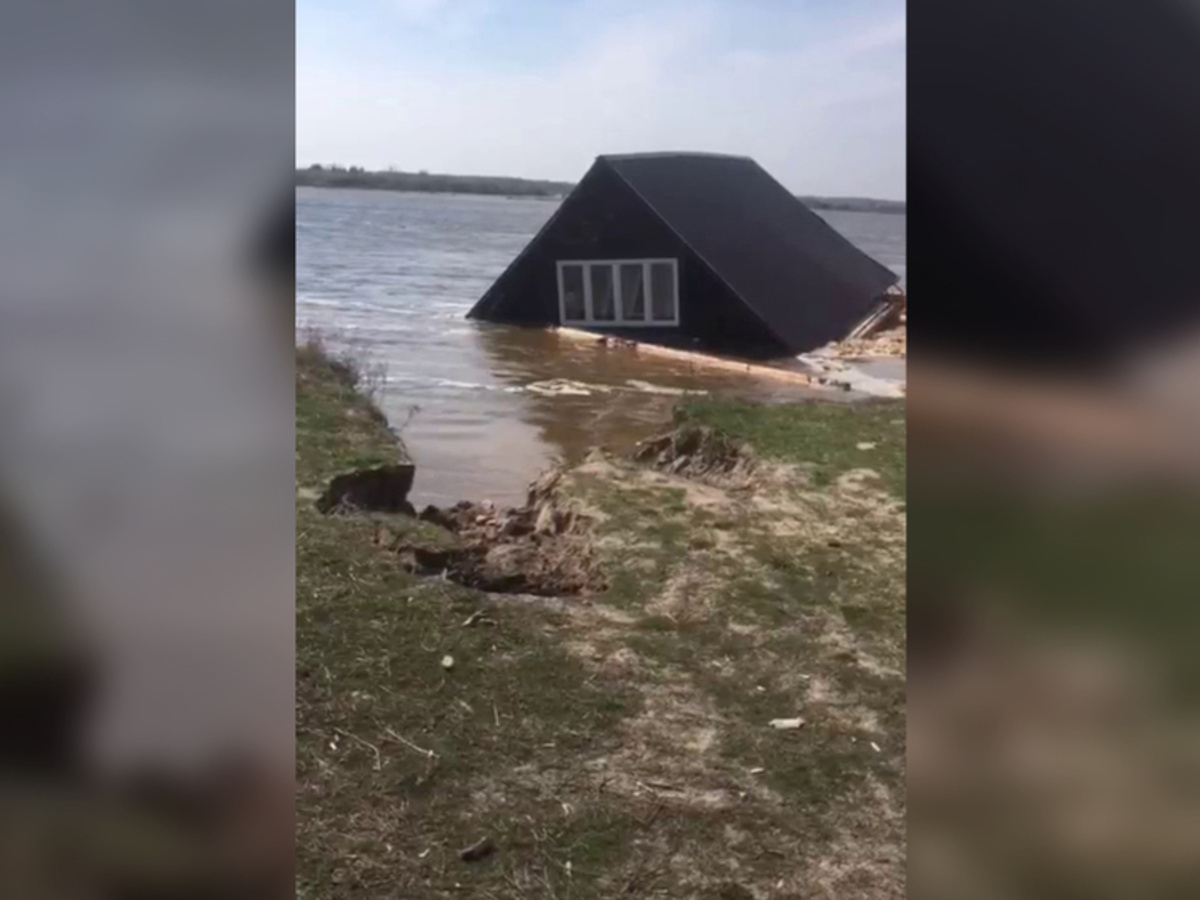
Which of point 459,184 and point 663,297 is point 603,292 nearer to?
point 663,297

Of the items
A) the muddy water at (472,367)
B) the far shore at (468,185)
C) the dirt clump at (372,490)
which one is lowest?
the dirt clump at (372,490)

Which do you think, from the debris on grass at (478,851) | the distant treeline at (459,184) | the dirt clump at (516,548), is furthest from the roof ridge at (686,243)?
the debris on grass at (478,851)

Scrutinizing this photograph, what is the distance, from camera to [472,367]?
2.18 meters

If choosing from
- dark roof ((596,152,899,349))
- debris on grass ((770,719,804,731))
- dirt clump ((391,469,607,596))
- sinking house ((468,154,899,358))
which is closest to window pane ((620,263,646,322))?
sinking house ((468,154,899,358))

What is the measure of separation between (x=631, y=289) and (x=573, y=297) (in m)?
0.12

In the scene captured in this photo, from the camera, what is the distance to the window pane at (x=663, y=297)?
2164 mm

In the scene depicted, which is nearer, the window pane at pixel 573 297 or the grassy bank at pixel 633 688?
the grassy bank at pixel 633 688

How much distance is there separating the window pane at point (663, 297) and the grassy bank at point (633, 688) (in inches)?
8.5

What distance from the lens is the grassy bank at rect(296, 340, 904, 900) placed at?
6.51ft
